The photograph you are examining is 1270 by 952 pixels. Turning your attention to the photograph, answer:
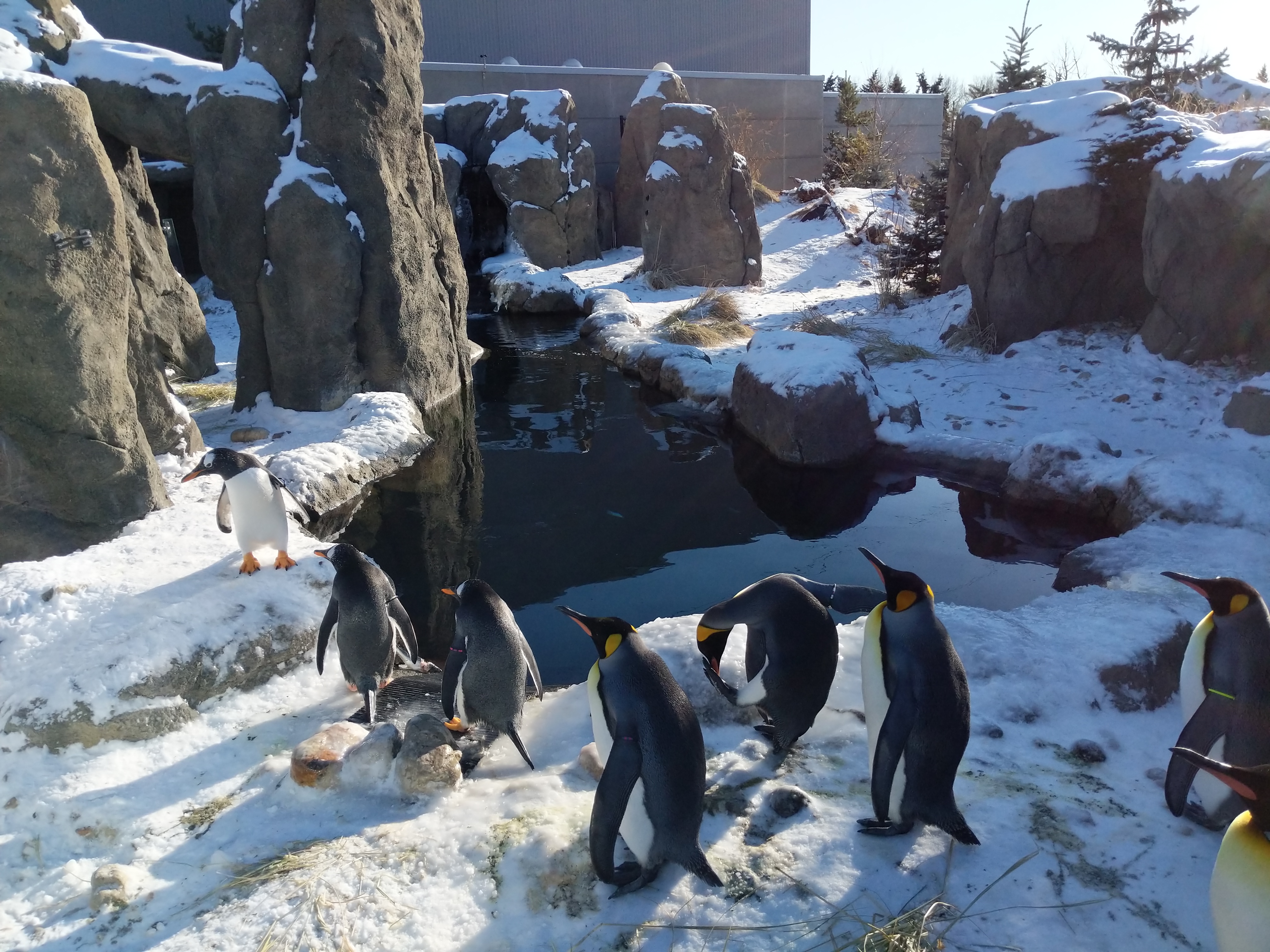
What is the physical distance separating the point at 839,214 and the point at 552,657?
1355 centimetres

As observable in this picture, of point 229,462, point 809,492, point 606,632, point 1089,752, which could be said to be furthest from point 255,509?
point 809,492

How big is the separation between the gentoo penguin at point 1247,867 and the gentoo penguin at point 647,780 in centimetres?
116

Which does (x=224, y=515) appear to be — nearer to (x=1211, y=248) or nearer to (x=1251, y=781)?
(x=1251, y=781)

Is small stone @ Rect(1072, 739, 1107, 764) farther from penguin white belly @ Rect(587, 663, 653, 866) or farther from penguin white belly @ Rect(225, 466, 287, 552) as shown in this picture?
penguin white belly @ Rect(225, 466, 287, 552)

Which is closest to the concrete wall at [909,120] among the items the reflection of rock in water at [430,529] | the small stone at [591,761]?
the reflection of rock in water at [430,529]

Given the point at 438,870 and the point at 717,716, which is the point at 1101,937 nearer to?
the point at 717,716

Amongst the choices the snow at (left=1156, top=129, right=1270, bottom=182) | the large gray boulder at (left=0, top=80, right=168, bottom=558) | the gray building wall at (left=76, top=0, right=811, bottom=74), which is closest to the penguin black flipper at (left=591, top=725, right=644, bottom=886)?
the large gray boulder at (left=0, top=80, right=168, bottom=558)

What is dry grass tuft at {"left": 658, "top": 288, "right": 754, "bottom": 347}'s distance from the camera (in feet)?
34.2

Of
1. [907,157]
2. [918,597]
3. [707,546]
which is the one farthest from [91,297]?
[907,157]

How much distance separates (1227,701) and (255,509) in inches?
158

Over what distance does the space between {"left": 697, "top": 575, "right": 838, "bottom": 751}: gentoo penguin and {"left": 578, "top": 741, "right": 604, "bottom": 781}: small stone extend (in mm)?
489

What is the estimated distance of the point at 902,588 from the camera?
2521mm

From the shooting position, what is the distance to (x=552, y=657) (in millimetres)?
4461

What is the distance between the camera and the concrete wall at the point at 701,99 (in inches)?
756
